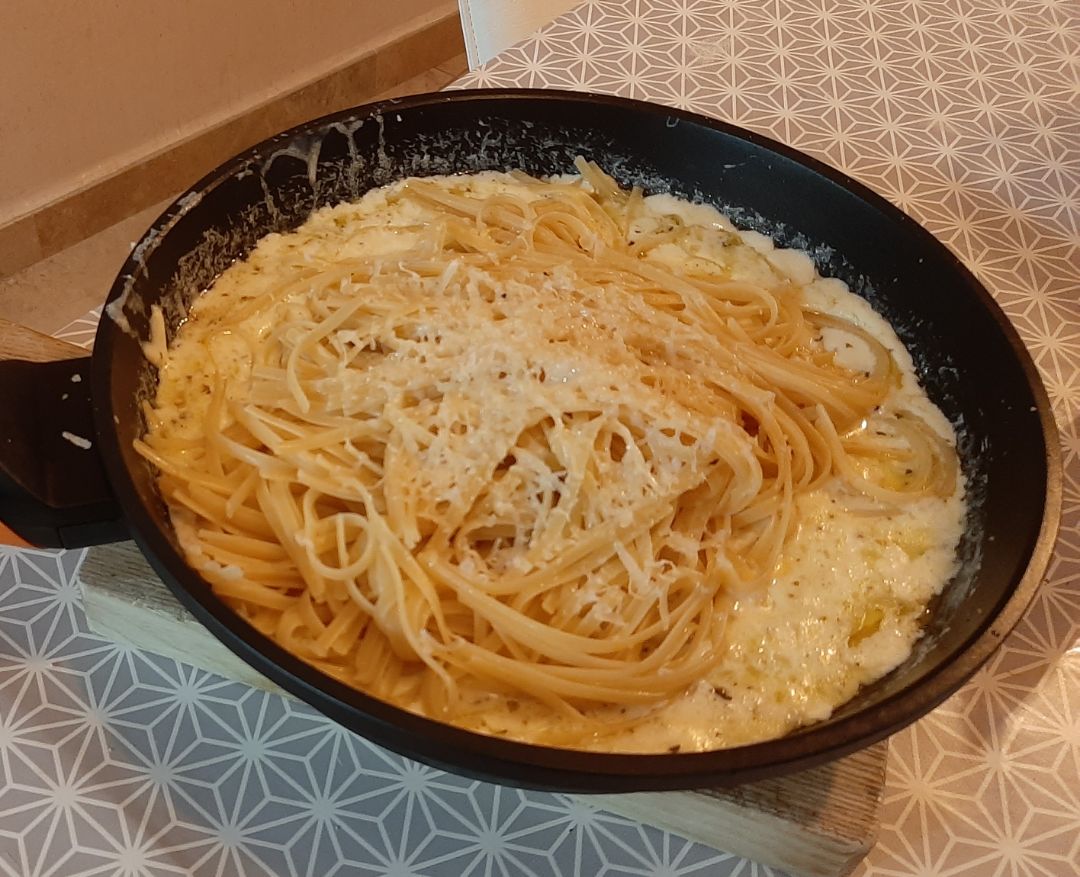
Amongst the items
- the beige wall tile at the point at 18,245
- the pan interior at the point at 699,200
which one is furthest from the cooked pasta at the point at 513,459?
the beige wall tile at the point at 18,245

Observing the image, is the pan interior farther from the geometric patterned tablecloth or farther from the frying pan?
the geometric patterned tablecloth

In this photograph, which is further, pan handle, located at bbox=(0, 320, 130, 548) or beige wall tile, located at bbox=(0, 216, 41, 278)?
beige wall tile, located at bbox=(0, 216, 41, 278)

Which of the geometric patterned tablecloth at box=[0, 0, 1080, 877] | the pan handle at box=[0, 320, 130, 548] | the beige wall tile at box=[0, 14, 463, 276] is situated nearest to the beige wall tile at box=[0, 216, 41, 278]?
the beige wall tile at box=[0, 14, 463, 276]

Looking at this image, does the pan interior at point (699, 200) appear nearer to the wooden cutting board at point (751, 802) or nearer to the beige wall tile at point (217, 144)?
the wooden cutting board at point (751, 802)

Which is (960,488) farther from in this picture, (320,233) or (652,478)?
(320,233)

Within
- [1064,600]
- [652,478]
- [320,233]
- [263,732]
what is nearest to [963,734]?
[1064,600]

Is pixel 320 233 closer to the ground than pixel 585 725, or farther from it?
farther from it

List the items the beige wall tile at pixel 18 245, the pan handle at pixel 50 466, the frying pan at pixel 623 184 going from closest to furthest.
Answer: the frying pan at pixel 623 184
the pan handle at pixel 50 466
the beige wall tile at pixel 18 245
